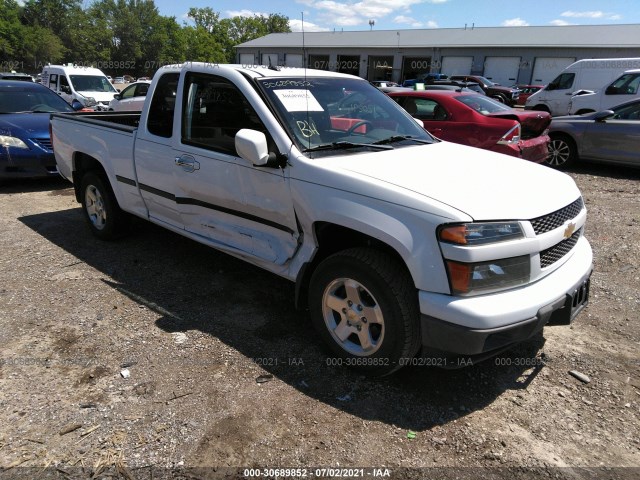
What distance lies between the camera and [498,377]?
3195 mm

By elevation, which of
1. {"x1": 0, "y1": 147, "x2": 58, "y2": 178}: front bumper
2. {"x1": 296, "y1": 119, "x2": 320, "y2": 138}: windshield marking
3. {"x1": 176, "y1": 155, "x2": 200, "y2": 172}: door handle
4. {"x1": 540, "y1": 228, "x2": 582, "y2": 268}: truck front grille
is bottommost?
{"x1": 0, "y1": 147, "x2": 58, "y2": 178}: front bumper

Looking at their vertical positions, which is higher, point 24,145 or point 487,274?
point 487,274

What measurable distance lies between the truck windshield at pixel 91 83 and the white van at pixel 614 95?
15279mm

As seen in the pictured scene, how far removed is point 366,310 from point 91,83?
16.3m

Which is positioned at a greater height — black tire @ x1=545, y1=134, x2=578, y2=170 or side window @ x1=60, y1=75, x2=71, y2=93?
side window @ x1=60, y1=75, x2=71, y2=93

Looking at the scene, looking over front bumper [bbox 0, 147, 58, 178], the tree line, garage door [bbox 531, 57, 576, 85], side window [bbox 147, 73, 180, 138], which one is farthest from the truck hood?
the tree line

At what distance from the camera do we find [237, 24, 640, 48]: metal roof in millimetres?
35219

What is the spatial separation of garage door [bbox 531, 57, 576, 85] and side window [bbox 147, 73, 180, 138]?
37.6 metres

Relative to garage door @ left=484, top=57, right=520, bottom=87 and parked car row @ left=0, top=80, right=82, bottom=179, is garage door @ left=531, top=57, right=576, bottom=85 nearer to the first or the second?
garage door @ left=484, top=57, right=520, bottom=87

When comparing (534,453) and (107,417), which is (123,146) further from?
(534,453)

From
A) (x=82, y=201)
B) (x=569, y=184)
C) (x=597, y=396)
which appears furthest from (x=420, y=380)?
(x=82, y=201)

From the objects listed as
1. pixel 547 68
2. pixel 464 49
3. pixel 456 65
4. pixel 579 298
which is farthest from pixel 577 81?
pixel 456 65

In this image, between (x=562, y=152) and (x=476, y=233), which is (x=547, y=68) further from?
(x=476, y=233)

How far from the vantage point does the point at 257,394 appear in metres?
2.96
